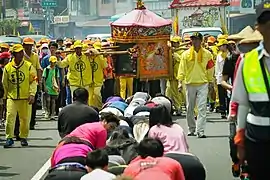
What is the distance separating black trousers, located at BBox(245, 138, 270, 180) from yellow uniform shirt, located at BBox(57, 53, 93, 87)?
1144cm

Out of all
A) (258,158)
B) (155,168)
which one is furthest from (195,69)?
(258,158)

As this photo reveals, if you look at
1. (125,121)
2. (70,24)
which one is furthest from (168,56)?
(70,24)

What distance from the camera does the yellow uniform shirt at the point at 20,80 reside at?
47.9 ft

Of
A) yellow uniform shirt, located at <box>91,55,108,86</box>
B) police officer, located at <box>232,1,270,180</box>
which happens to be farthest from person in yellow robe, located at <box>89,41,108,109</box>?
police officer, located at <box>232,1,270,180</box>

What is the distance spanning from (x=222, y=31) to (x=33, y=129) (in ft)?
45.9

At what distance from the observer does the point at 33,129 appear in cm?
1759

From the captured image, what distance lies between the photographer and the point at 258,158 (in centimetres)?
567

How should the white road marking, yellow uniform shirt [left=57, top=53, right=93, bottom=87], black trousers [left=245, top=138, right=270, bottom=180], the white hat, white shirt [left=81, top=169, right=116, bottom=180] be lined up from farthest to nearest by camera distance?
yellow uniform shirt [left=57, top=53, right=93, bottom=87], the white road marking, the white hat, white shirt [left=81, top=169, right=116, bottom=180], black trousers [left=245, top=138, right=270, bottom=180]

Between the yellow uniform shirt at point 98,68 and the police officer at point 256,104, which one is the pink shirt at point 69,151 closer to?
the police officer at point 256,104

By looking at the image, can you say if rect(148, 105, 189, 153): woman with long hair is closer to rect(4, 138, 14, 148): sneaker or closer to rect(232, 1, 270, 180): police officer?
rect(232, 1, 270, 180): police officer

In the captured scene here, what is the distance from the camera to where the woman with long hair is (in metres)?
9.02

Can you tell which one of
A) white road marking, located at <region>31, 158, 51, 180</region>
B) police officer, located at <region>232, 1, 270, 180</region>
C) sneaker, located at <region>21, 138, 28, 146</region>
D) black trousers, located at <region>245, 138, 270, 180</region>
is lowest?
sneaker, located at <region>21, 138, 28, 146</region>

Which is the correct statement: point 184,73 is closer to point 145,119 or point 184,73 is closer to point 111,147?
point 145,119

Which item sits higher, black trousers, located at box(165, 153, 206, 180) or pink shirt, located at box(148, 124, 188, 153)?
pink shirt, located at box(148, 124, 188, 153)
